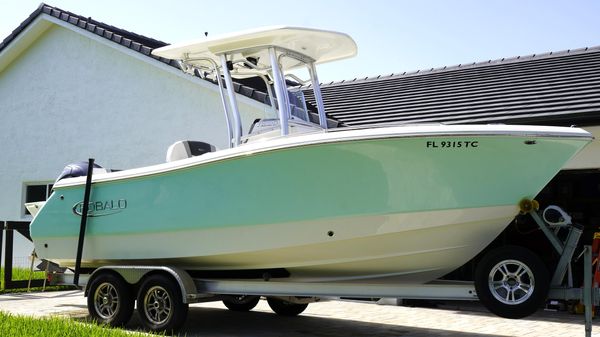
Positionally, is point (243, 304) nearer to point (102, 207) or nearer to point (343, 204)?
point (102, 207)

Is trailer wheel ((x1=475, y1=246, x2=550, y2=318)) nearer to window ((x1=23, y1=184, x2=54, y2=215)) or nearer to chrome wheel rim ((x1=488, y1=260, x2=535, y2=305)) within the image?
chrome wheel rim ((x1=488, y1=260, x2=535, y2=305))

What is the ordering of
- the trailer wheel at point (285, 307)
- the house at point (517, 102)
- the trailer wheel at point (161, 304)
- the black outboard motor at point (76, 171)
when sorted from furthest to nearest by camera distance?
the house at point (517, 102) < the trailer wheel at point (285, 307) < the black outboard motor at point (76, 171) < the trailer wheel at point (161, 304)

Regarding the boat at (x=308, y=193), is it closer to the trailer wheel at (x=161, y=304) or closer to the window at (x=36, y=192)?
the trailer wheel at (x=161, y=304)

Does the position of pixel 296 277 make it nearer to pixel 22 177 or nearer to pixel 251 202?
pixel 251 202

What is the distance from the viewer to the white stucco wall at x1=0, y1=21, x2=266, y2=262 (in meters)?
12.8

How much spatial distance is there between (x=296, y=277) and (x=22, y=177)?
1022 centimetres

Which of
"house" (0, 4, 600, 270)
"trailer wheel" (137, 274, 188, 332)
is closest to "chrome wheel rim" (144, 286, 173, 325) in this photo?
"trailer wheel" (137, 274, 188, 332)

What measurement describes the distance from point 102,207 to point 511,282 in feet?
14.4

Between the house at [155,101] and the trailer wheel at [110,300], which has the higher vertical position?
the house at [155,101]

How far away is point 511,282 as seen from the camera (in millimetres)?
5676

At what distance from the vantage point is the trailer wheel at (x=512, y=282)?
5.54 m

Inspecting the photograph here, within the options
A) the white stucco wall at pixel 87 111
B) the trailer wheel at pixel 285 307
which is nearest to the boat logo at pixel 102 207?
the trailer wheel at pixel 285 307

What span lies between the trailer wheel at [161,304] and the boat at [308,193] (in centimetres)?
28

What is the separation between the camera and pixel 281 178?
21.1ft
